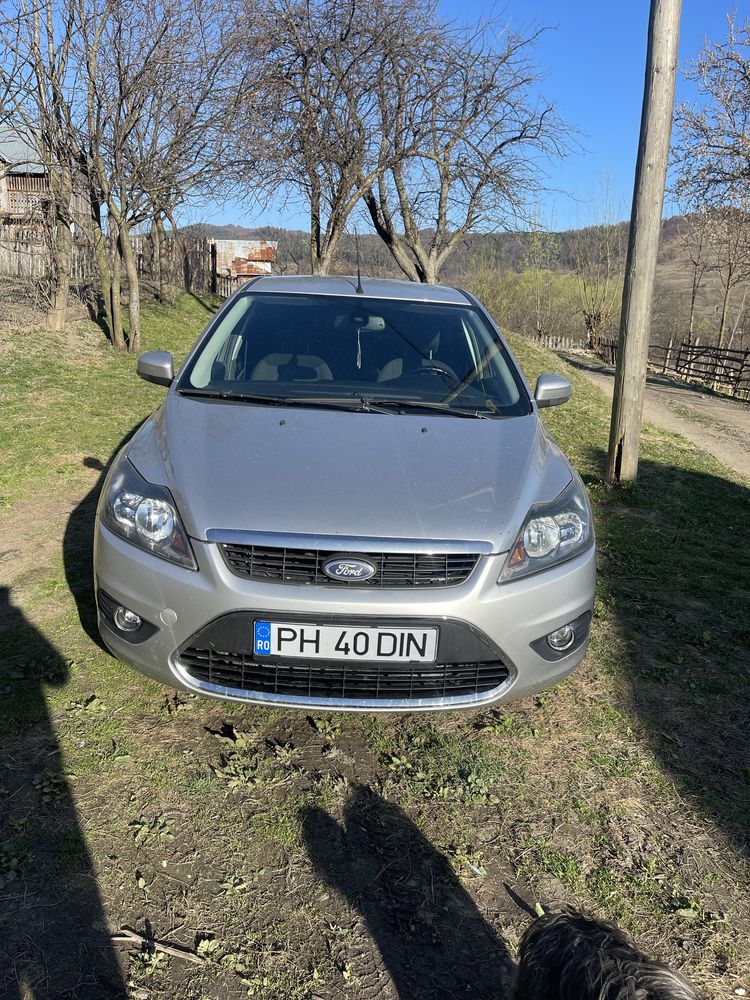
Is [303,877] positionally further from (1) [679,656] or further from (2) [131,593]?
(1) [679,656]

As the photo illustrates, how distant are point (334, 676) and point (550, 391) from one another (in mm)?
1986

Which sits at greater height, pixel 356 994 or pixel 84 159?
pixel 84 159

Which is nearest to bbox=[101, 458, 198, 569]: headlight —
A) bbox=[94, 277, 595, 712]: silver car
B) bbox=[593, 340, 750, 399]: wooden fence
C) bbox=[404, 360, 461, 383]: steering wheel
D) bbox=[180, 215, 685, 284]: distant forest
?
bbox=[94, 277, 595, 712]: silver car

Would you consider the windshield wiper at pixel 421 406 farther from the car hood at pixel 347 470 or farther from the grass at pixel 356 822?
the grass at pixel 356 822

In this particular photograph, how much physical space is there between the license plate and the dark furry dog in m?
1.23

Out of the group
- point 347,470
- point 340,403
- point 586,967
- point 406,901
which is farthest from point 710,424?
point 586,967

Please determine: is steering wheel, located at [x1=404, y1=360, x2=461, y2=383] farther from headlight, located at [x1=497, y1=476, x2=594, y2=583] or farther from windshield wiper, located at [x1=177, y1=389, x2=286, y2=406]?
headlight, located at [x1=497, y1=476, x2=594, y2=583]

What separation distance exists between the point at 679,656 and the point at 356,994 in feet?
8.03

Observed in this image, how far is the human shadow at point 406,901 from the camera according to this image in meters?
1.98

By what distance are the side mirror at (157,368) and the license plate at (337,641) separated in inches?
71.6

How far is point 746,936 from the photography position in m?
2.17

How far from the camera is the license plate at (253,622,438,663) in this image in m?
2.53

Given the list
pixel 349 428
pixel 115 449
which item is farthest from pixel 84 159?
pixel 349 428

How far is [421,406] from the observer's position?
3521 mm
